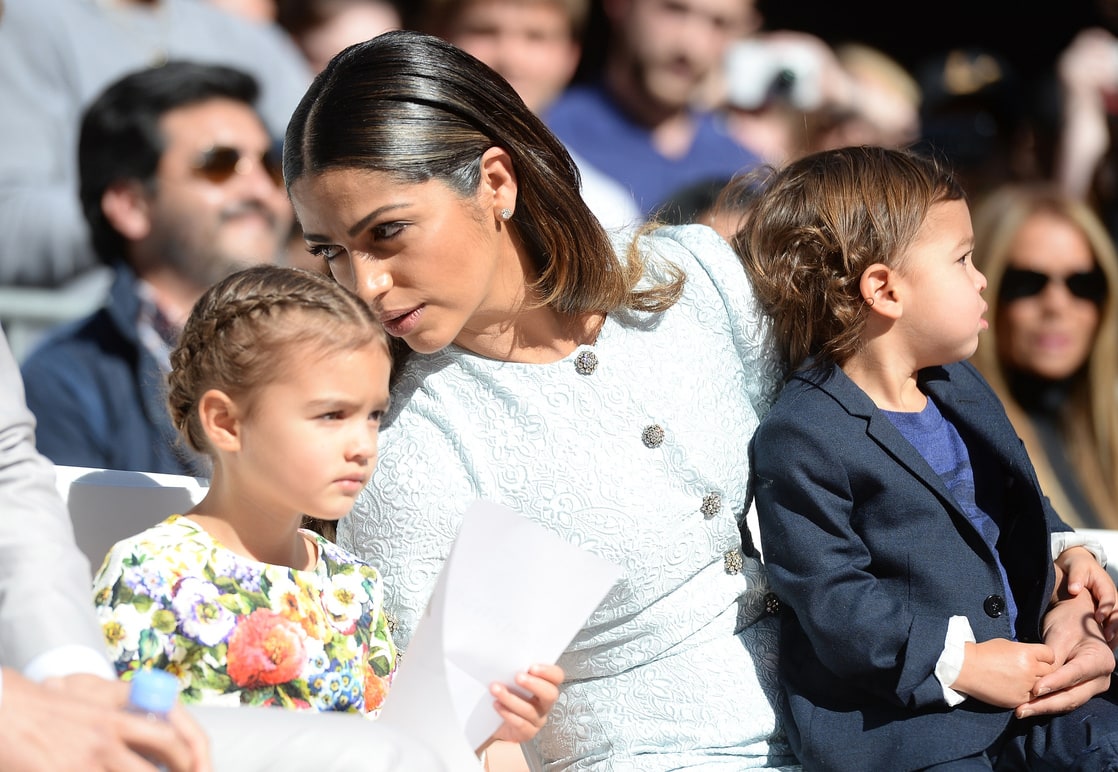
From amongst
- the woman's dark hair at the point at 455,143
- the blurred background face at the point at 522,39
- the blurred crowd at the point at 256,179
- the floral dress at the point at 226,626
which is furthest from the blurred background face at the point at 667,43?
the floral dress at the point at 226,626

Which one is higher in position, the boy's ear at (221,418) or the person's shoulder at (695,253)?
the person's shoulder at (695,253)

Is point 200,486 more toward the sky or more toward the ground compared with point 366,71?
more toward the ground

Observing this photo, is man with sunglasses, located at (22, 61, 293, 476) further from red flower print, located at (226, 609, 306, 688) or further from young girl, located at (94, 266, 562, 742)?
red flower print, located at (226, 609, 306, 688)

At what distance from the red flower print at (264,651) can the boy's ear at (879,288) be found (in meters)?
1.06

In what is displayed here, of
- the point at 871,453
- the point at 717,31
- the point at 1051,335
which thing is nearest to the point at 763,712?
the point at 871,453

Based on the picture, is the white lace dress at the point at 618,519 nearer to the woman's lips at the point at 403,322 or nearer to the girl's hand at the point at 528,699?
the woman's lips at the point at 403,322

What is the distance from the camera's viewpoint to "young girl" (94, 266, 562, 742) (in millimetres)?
1808

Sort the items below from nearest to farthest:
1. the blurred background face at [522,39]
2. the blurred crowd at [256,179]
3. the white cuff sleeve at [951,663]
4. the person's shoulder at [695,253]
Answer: the white cuff sleeve at [951,663]
the person's shoulder at [695,253]
the blurred crowd at [256,179]
the blurred background face at [522,39]

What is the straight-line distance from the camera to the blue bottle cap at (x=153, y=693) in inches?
58.2

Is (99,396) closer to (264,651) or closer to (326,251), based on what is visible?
(326,251)

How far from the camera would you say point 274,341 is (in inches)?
74.0

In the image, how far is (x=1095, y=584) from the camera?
234 centimetres

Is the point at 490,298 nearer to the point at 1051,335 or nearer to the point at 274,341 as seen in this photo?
the point at 274,341

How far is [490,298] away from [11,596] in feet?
2.97
